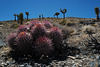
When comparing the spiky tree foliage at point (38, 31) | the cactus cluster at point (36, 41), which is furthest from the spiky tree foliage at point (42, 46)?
the spiky tree foliage at point (38, 31)

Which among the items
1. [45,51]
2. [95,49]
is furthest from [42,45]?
[95,49]

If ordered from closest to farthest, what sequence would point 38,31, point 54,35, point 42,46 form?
point 42,46, point 38,31, point 54,35

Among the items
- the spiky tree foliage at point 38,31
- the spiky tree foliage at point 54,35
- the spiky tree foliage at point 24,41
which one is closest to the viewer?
the spiky tree foliage at point 24,41

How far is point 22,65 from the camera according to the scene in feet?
12.1

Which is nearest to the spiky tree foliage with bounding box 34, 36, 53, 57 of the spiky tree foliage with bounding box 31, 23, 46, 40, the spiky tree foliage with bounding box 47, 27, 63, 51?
the spiky tree foliage with bounding box 31, 23, 46, 40

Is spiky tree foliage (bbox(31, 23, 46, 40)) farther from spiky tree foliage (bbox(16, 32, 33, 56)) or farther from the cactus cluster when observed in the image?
spiky tree foliage (bbox(16, 32, 33, 56))

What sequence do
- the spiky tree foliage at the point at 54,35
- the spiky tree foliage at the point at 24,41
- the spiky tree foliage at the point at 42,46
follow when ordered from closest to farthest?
1. the spiky tree foliage at the point at 42,46
2. the spiky tree foliage at the point at 24,41
3. the spiky tree foliage at the point at 54,35

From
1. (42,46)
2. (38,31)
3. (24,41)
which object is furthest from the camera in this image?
(38,31)

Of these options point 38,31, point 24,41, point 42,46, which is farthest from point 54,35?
point 24,41

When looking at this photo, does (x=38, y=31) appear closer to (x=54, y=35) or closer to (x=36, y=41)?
(x=36, y=41)

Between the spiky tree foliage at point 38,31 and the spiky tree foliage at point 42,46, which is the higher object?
the spiky tree foliage at point 38,31

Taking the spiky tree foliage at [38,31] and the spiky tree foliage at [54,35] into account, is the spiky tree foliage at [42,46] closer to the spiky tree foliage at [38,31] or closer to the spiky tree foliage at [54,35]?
the spiky tree foliage at [38,31]

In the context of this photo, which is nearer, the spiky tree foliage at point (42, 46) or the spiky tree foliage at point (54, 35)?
the spiky tree foliage at point (42, 46)

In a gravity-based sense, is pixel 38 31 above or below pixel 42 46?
above
